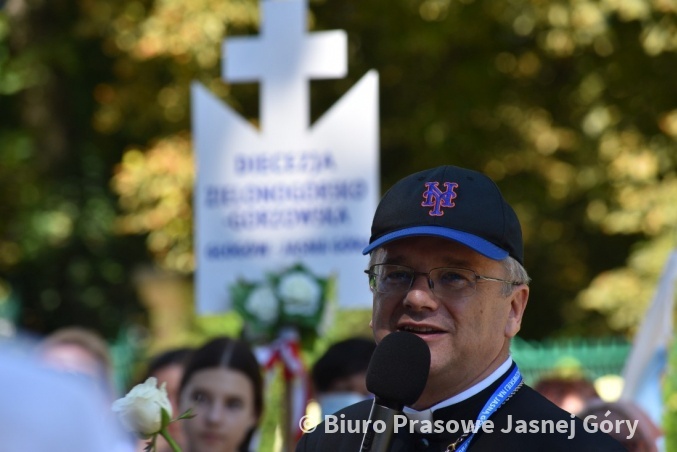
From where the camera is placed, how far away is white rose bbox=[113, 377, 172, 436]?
2.64 meters

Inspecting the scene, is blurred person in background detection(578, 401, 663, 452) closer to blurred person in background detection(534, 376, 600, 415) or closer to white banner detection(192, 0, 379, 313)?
blurred person in background detection(534, 376, 600, 415)

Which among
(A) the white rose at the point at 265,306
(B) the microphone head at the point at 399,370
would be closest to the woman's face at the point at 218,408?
(A) the white rose at the point at 265,306

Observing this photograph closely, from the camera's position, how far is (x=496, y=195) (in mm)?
2549

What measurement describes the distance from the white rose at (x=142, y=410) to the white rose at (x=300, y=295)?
3.97 meters

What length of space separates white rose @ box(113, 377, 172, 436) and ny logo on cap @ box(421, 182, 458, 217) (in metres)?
0.75

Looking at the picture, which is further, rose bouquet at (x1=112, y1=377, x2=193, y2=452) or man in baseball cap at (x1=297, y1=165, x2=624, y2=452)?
rose bouquet at (x1=112, y1=377, x2=193, y2=452)

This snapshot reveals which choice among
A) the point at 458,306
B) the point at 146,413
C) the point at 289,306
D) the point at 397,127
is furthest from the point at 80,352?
the point at 397,127

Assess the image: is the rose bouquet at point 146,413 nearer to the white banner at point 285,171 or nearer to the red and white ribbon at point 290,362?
the red and white ribbon at point 290,362

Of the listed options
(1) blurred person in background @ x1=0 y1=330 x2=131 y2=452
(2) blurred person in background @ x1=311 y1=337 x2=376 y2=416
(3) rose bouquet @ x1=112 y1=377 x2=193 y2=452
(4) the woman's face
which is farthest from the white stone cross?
(1) blurred person in background @ x1=0 y1=330 x2=131 y2=452

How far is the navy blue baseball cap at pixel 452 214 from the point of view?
8.09 feet

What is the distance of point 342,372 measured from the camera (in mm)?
5781

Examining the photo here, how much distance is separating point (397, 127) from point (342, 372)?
845 cm

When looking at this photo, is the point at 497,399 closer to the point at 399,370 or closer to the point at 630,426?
the point at 399,370

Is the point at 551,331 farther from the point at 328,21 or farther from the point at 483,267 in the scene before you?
the point at 483,267
